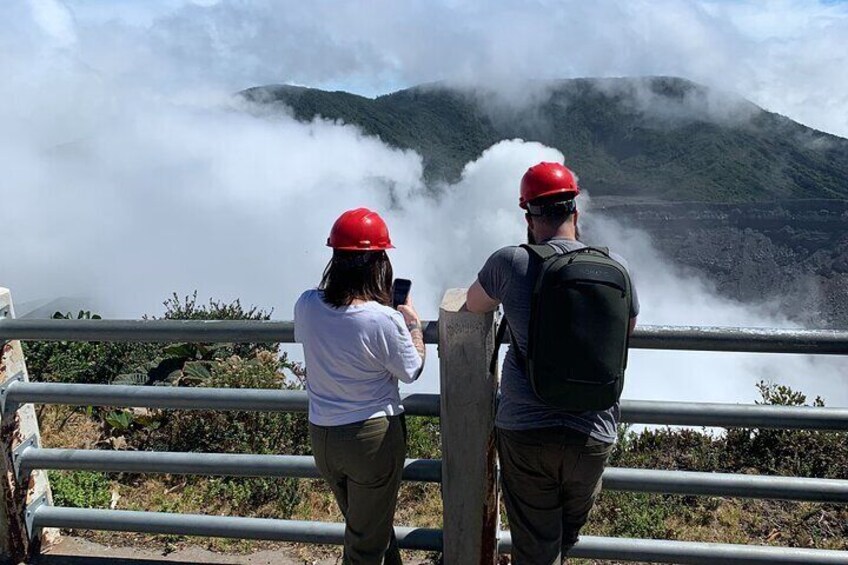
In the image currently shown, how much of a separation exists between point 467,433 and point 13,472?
2.17 metres

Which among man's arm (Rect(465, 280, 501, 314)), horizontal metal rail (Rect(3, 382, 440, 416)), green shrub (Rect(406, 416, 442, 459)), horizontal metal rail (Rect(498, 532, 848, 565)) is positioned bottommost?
green shrub (Rect(406, 416, 442, 459))

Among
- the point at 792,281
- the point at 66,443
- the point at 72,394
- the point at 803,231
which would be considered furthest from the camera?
the point at 803,231

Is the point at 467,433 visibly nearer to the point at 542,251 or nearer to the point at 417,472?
the point at 417,472

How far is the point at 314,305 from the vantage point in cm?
284

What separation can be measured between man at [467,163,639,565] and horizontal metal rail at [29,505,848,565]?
393mm

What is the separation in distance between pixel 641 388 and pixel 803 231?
52.1 metres

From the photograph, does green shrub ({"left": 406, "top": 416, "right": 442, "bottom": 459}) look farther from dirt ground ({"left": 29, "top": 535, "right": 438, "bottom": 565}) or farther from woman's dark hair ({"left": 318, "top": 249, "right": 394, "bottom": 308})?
woman's dark hair ({"left": 318, "top": 249, "right": 394, "bottom": 308})

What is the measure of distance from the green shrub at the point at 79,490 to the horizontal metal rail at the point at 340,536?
0.80 meters

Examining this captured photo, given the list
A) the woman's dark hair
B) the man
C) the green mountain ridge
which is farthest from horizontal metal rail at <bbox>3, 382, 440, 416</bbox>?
the green mountain ridge

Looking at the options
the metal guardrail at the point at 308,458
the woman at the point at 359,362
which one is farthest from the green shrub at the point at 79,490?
the woman at the point at 359,362

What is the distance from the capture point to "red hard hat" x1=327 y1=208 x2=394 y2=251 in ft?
9.04

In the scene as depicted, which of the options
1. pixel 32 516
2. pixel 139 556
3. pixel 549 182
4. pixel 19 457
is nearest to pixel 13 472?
pixel 19 457

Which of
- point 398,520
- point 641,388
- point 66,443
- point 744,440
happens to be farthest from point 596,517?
point 641,388

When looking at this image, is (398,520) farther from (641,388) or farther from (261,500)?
(641,388)
